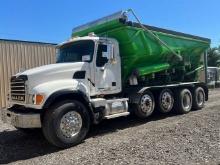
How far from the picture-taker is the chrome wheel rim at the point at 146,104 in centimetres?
1050

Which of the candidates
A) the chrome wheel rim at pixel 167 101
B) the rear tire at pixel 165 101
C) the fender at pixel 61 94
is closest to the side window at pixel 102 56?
the fender at pixel 61 94

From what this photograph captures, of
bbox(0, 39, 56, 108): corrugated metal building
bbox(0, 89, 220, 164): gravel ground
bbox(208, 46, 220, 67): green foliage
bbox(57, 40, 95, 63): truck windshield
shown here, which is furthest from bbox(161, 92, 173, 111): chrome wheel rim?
bbox(208, 46, 220, 67): green foliage

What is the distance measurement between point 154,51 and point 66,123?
4636 millimetres

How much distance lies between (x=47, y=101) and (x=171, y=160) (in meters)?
A: 3.06

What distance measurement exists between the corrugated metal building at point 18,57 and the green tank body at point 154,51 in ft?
20.8

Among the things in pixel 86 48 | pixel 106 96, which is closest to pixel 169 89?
pixel 106 96

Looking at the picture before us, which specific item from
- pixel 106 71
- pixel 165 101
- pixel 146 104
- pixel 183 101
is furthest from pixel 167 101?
pixel 106 71

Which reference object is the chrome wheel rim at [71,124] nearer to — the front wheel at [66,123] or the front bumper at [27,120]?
the front wheel at [66,123]

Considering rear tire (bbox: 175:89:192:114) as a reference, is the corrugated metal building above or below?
above

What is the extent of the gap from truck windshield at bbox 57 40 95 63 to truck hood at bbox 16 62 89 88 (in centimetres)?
34

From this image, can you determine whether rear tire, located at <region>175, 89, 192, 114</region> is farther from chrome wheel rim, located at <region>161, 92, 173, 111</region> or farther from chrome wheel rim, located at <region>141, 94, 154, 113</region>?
chrome wheel rim, located at <region>141, 94, 154, 113</region>

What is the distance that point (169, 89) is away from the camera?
11.8 metres

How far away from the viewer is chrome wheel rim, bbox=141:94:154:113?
10500mm

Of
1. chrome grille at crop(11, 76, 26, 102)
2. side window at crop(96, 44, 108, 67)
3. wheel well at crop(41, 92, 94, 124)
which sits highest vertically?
side window at crop(96, 44, 108, 67)
